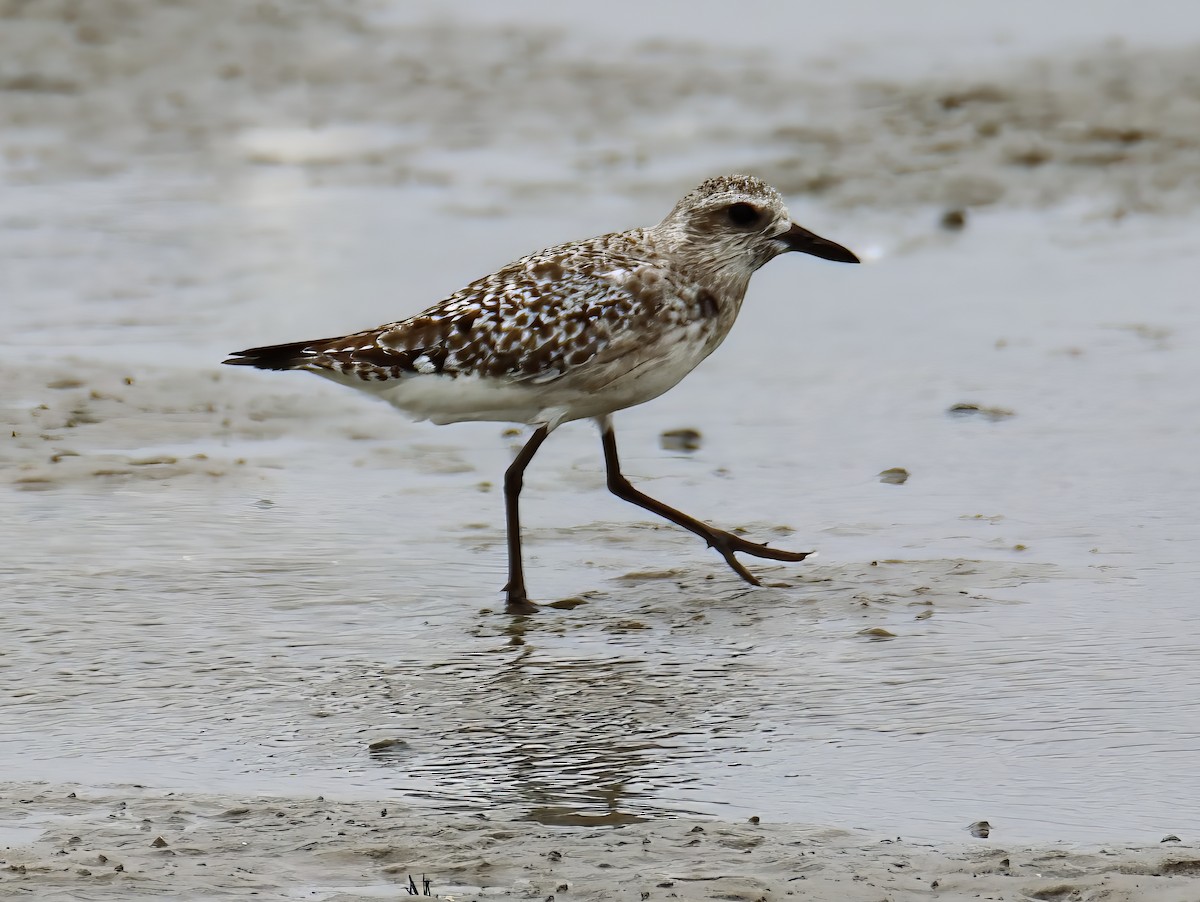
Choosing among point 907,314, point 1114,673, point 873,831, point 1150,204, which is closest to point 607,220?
point 907,314

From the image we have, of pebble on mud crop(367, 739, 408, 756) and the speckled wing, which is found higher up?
the speckled wing

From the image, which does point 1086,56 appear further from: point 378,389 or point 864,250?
point 378,389

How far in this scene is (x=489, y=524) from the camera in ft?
25.8

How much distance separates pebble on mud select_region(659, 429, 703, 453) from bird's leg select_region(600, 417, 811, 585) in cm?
140

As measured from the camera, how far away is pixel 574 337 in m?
7.03

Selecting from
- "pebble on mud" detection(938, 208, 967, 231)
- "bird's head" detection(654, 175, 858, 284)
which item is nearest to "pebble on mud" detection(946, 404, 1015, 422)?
"bird's head" detection(654, 175, 858, 284)

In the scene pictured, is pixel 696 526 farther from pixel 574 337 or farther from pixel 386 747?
pixel 386 747

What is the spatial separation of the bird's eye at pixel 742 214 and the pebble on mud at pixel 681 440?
172cm

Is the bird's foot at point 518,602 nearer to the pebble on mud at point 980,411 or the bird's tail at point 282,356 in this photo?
the bird's tail at point 282,356

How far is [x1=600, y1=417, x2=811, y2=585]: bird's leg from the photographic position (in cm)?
722

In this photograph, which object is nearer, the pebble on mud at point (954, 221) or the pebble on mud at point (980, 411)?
the pebble on mud at point (980, 411)

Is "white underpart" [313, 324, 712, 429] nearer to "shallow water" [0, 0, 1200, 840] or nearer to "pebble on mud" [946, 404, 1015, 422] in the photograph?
"shallow water" [0, 0, 1200, 840]

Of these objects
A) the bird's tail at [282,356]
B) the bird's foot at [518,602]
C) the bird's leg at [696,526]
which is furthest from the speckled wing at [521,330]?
the bird's foot at [518,602]

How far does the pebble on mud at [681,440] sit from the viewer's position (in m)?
8.91
